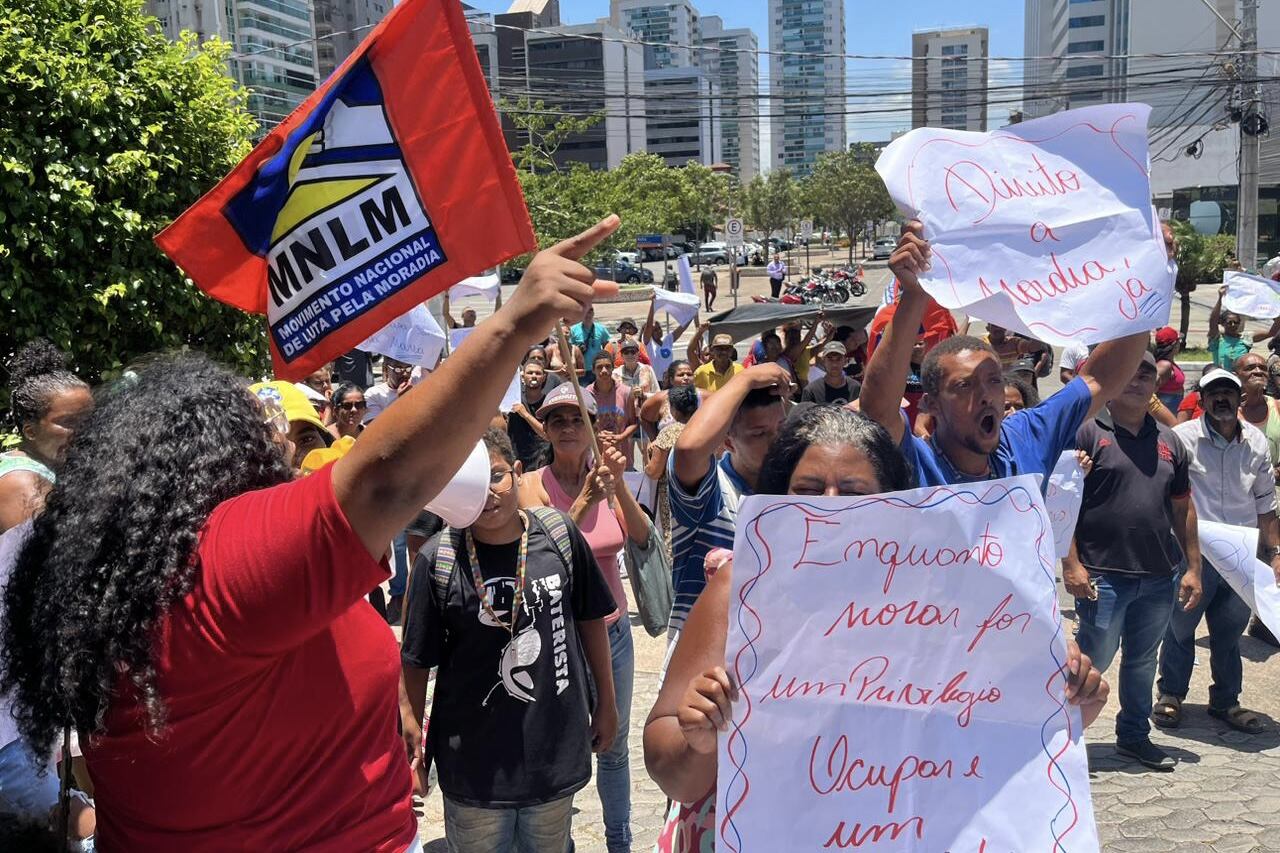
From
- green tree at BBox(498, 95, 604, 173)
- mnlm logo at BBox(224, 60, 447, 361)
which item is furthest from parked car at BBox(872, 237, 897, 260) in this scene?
mnlm logo at BBox(224, 60, 447, 361)

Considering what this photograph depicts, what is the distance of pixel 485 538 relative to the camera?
349 cm

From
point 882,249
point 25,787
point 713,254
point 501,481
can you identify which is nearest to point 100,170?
point 501,481

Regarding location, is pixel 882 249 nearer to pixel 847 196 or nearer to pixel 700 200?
pixel 847 196

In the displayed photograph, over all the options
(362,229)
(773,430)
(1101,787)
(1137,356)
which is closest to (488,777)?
(773,430)

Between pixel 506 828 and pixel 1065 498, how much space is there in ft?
10.1

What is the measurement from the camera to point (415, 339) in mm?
7527

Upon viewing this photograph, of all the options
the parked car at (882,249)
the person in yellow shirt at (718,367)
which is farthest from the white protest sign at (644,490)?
the parked car at (882,249)

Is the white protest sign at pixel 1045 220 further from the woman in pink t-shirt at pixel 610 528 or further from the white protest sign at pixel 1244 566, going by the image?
the white protest sign at pixel 1244 566

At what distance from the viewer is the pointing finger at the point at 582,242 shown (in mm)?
1888

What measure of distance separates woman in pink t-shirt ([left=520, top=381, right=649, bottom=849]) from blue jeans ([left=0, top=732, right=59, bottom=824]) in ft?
6.40

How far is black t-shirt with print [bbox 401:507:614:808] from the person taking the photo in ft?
11.0

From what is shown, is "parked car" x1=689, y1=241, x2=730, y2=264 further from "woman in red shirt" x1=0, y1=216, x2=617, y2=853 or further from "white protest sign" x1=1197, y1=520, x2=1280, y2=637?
"woman in red shirt" x1=0, y1=216, x2=617, y2=853

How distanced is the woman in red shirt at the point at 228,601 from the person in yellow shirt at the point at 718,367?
8.98 m

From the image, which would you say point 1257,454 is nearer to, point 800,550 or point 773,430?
point 773,430
